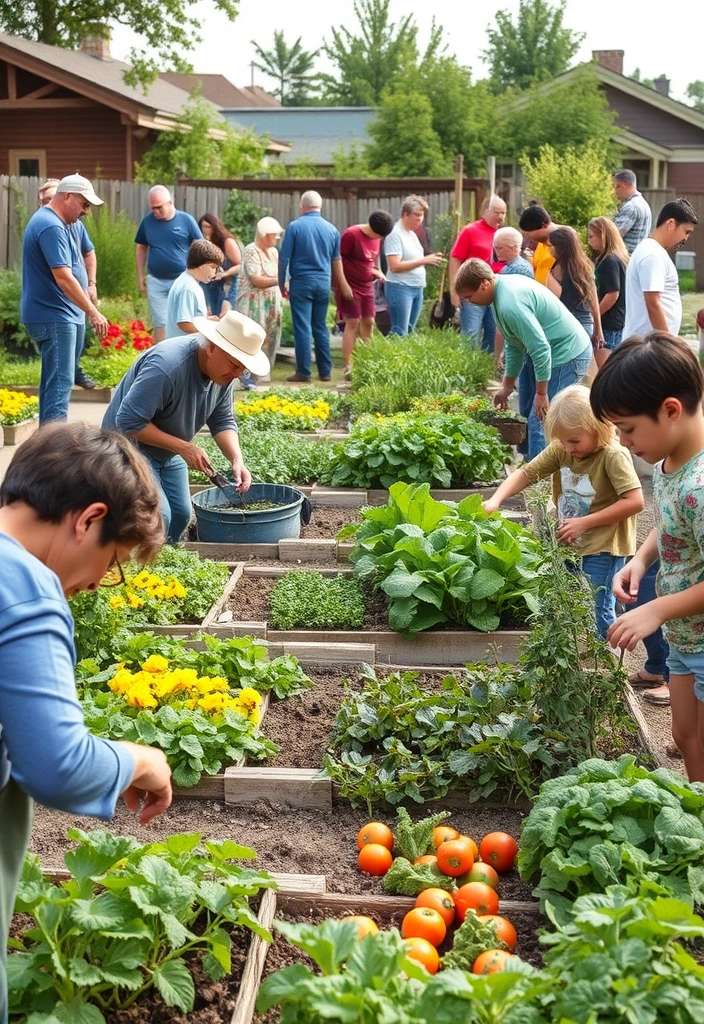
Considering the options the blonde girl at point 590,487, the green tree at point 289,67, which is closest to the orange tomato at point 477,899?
the blonde girl at point 590,487

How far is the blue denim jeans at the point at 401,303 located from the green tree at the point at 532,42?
50.3 metres

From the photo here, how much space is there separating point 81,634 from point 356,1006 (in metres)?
2.81

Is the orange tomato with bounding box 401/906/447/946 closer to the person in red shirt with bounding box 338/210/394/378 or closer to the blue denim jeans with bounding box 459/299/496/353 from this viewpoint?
the person in red shirt with bounding box 338/210/394/378

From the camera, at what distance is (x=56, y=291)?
8227 mm

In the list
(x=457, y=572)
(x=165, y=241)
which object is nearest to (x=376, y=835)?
(x=457, y=572)

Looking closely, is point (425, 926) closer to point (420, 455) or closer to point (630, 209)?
point (420, 455)

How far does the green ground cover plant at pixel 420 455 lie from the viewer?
735 cm

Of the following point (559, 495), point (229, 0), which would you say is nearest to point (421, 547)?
point (559, 495)

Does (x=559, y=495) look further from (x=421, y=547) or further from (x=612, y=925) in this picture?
(x=612, y=925)

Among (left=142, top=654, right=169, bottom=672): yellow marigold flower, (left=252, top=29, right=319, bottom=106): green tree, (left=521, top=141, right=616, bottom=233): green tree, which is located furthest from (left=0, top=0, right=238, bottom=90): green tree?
(left=252, top=29, right=319, bottom=106): green tree

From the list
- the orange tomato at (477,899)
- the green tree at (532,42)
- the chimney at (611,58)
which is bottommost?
the orange tomato at (477,899)

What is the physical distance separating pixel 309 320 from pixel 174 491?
7508mm

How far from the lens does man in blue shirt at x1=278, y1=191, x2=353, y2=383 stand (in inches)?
487

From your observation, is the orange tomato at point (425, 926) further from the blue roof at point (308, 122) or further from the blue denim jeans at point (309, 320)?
the blue roof at point (308, 122)
